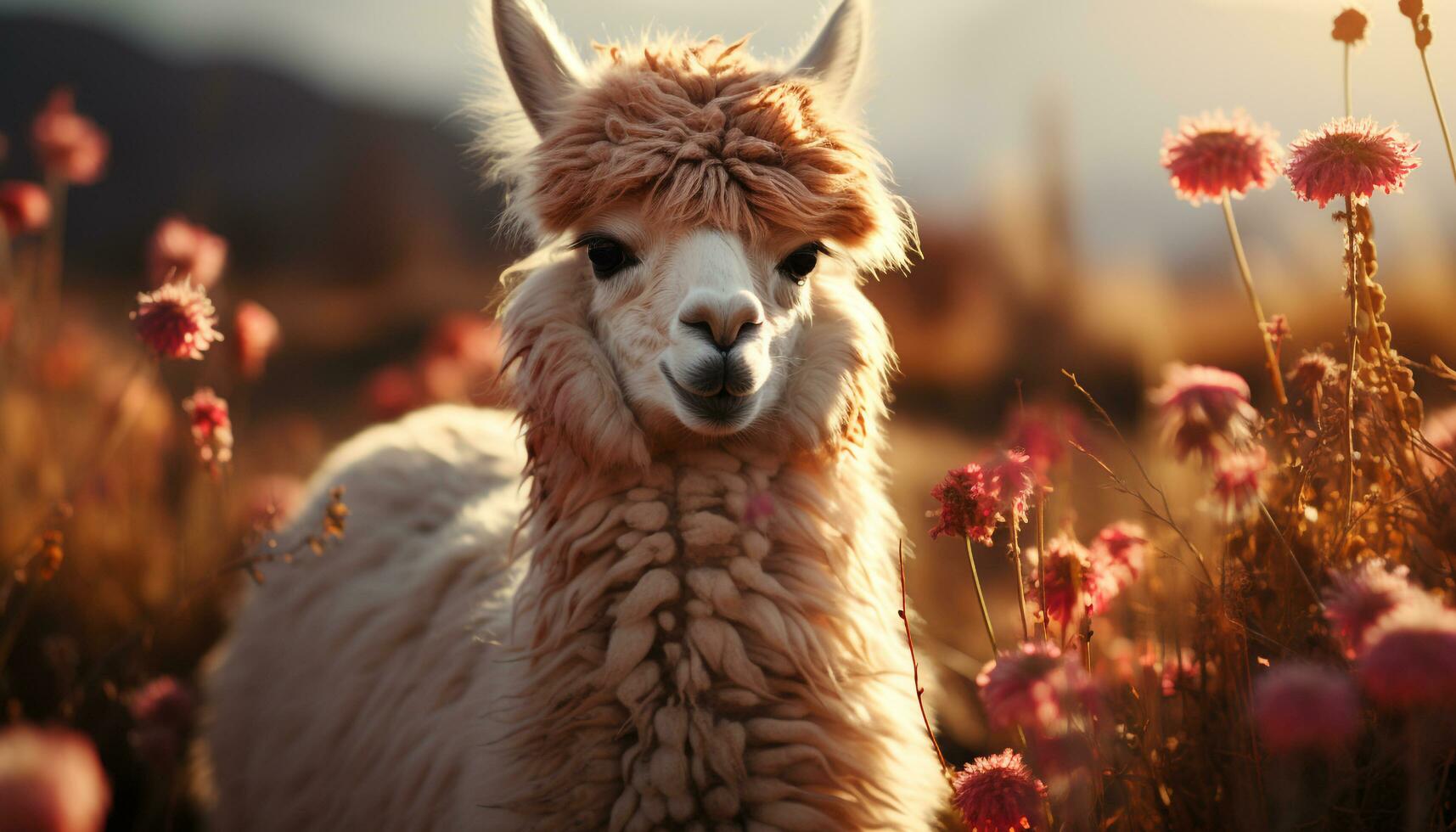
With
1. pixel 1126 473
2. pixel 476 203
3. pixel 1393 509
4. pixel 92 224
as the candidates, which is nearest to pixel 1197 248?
pixel 1126 473

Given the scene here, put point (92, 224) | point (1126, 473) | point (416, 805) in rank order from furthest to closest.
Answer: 1. point (92, 224)
2. point (1126, 473)
3. point (416, 805)

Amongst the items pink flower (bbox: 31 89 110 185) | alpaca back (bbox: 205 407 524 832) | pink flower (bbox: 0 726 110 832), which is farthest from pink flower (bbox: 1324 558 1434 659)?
pink flower (bbox: 31 89 110 185)

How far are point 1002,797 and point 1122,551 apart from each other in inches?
26.4

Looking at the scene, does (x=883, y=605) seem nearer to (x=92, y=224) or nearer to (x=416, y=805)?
(x=416, y=805)

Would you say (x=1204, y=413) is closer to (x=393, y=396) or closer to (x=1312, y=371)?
(x=1312, y=371)

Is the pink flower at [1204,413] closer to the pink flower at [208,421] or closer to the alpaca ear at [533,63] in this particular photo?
the alpaca ear at [533,63]

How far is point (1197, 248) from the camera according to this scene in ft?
37.7

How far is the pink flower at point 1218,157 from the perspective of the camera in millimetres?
1909

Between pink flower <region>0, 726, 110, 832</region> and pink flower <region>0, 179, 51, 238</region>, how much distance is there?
3212 millimetres

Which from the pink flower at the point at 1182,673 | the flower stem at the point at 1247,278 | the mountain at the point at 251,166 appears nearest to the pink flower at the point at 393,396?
the mountain at the point at 251,166

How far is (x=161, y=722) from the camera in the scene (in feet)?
8.00

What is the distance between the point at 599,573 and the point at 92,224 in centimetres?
3450

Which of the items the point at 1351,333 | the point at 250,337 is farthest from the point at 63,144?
the point at 1351,333

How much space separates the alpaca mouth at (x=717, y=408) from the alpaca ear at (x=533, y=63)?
3.00 feet
